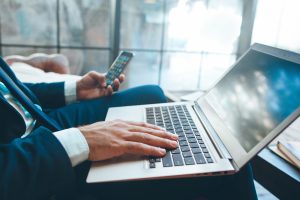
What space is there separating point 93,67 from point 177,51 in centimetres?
72

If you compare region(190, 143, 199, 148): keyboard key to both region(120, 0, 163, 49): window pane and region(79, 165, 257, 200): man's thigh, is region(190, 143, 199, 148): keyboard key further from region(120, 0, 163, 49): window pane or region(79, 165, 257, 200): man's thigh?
region(120, 0, 163, 49): window pane

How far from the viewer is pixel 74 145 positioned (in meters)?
0.58

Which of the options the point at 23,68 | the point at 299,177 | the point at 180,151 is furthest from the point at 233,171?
the point at 23,68

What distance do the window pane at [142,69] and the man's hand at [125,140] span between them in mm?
Answer: 1814

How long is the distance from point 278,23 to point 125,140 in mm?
2092

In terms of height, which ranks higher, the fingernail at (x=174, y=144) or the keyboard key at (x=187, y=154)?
the fingernail at (x=174, y=144)

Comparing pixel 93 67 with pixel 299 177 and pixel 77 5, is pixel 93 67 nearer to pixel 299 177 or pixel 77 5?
pixel 77 5

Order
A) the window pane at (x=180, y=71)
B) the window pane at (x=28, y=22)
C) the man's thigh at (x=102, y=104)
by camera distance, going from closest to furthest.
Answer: the man's thigh at (x=102, y=104), the window pane at (x=28, y=22), the window pane at (x=180, y=71)

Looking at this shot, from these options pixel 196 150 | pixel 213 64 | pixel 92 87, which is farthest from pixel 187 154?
pixel 213 64

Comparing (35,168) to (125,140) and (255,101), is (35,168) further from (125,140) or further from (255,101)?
(255,101)

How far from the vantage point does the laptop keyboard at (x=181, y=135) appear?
580 mm

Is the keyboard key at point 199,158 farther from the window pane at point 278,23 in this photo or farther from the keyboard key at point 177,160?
the window pane at point 278,23

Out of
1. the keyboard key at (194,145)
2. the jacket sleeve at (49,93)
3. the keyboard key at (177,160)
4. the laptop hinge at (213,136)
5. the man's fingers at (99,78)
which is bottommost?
the jacket sleeve at (49,93)

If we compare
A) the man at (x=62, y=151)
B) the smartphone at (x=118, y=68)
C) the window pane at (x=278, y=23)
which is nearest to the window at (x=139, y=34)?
the window pane at (x=278, y=23)
